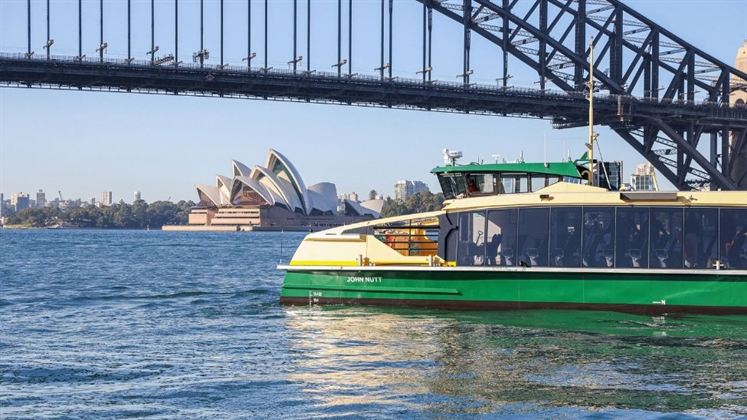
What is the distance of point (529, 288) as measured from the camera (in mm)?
22094

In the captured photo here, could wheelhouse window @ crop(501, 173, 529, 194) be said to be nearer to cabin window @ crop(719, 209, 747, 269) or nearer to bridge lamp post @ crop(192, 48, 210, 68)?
cabin window @ crop(719, 209, 747, 269)

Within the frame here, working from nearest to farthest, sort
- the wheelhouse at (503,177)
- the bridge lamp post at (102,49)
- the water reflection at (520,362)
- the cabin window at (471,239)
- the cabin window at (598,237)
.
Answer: the water reflection at (520,362) < the cabin window at (598,237) < the cabin window at (471,239) < the wheelhouse at (503,177) < the bridge lamp post at (102,49)

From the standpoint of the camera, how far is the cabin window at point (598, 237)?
21797 mm

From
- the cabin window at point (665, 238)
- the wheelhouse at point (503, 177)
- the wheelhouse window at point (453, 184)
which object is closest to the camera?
the cabin window at point (665, 238)

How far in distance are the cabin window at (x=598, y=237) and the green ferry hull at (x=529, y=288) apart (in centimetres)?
26

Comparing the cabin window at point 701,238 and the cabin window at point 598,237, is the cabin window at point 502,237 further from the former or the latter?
the cabin window at point 701,238

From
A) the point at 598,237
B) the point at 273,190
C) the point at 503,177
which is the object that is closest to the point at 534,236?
the point at 598,237

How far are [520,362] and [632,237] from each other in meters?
6.31

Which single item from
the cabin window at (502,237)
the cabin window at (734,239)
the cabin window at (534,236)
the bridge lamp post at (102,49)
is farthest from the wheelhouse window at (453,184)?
the bridge lamp post at (102,49)

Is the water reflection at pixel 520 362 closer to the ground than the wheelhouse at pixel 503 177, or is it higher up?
closer to the ground

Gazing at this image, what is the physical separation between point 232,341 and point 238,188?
494 feet

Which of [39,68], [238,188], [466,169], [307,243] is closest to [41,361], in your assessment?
[307,243]

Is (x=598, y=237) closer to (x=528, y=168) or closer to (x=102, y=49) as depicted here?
(x=528, y=168)

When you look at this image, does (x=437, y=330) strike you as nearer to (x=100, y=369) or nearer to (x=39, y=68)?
(x=100, y=369)
